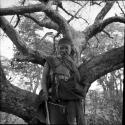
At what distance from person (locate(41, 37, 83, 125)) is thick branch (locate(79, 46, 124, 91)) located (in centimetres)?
16

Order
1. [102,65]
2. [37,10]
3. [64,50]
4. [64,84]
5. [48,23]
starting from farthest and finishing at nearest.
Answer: [48,23] → [37,10] → [64,50] → [64,84] → [102,65]

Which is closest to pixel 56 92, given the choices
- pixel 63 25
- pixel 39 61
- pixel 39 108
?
pixel 39 108

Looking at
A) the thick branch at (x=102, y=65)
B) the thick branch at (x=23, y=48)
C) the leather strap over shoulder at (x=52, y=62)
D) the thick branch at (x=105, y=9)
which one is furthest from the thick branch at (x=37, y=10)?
the thick branch at (x=105, y=9)

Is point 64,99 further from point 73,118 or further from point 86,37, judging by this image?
point 86,37

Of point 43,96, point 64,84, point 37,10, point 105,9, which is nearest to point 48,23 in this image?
point 105,9

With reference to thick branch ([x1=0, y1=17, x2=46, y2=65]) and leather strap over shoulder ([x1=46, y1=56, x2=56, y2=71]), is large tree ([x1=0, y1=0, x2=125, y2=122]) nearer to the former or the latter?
thick branch ([x1=0, y1=17, x2=46, y2=65])

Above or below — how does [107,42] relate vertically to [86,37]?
above

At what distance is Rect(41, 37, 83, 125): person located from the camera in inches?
177

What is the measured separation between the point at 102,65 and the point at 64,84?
2.73 ft

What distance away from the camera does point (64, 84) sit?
4578 mm

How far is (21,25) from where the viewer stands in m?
11.4

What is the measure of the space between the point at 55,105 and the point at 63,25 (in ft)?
9.13

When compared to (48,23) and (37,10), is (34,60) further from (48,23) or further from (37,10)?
(48,23)

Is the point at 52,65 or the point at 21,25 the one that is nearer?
the point at 52,65
